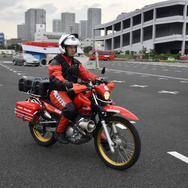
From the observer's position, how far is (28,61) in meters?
31.1

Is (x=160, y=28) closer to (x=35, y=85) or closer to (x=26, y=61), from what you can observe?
(x=26, y=61)

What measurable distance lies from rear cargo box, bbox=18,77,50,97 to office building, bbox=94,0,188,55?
248 feet

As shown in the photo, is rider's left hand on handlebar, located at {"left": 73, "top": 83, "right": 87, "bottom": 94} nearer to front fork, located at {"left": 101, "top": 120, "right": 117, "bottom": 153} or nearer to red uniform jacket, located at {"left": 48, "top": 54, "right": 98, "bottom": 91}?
red uniform jacket, located at {"left": 48, "top": 54, "right": 98, "bottom": 91}

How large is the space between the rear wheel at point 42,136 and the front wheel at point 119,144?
957 millimetres

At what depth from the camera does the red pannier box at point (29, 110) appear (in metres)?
4.29

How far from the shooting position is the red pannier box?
14.1 feet

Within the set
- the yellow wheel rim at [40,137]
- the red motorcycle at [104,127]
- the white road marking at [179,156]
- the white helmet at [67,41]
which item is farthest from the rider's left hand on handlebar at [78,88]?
the white road marking at [179,156]

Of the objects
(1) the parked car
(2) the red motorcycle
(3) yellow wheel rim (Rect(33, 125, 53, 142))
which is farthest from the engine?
(1) the parked car

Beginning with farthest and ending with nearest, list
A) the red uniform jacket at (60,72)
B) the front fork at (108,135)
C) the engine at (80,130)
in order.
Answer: the red uniform jacket at (60,72) < the engine at (80,130) < the front fork at (108,135)

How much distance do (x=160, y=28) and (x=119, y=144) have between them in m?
85.7

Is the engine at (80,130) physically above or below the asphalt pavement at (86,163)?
above

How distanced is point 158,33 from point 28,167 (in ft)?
285

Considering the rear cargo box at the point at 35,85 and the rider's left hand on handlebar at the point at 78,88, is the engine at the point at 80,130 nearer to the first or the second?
the rider's left hand on handlebar at the point at 78,88

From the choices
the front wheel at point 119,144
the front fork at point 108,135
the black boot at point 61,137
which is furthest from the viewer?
the black boot at point 61,137
